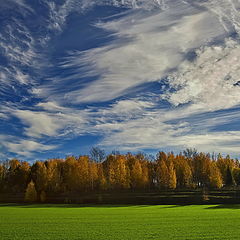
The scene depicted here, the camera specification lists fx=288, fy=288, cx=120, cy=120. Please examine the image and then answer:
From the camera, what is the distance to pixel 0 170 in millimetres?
124562

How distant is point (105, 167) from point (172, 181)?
105 feet

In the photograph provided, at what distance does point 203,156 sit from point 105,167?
128 feet

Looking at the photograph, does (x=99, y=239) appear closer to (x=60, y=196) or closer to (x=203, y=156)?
(x=60, y=196)

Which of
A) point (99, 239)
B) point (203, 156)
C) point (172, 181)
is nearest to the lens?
point (99, 239)

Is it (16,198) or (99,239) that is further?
(16,198)

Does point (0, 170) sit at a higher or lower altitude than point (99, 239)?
higher

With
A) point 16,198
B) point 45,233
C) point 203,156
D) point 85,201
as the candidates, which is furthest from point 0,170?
point 45,233

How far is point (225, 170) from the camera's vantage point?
352 feet

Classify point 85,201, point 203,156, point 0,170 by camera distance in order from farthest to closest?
point 0,170 < point 203,156 < point 85,201

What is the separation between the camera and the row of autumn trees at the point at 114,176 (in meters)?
91.9

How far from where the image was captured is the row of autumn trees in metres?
91.9

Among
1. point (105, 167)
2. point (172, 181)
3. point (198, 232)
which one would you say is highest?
point (105, 167)

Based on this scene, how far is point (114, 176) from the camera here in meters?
91.1

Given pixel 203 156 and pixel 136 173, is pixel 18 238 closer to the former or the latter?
pixel 136 173
